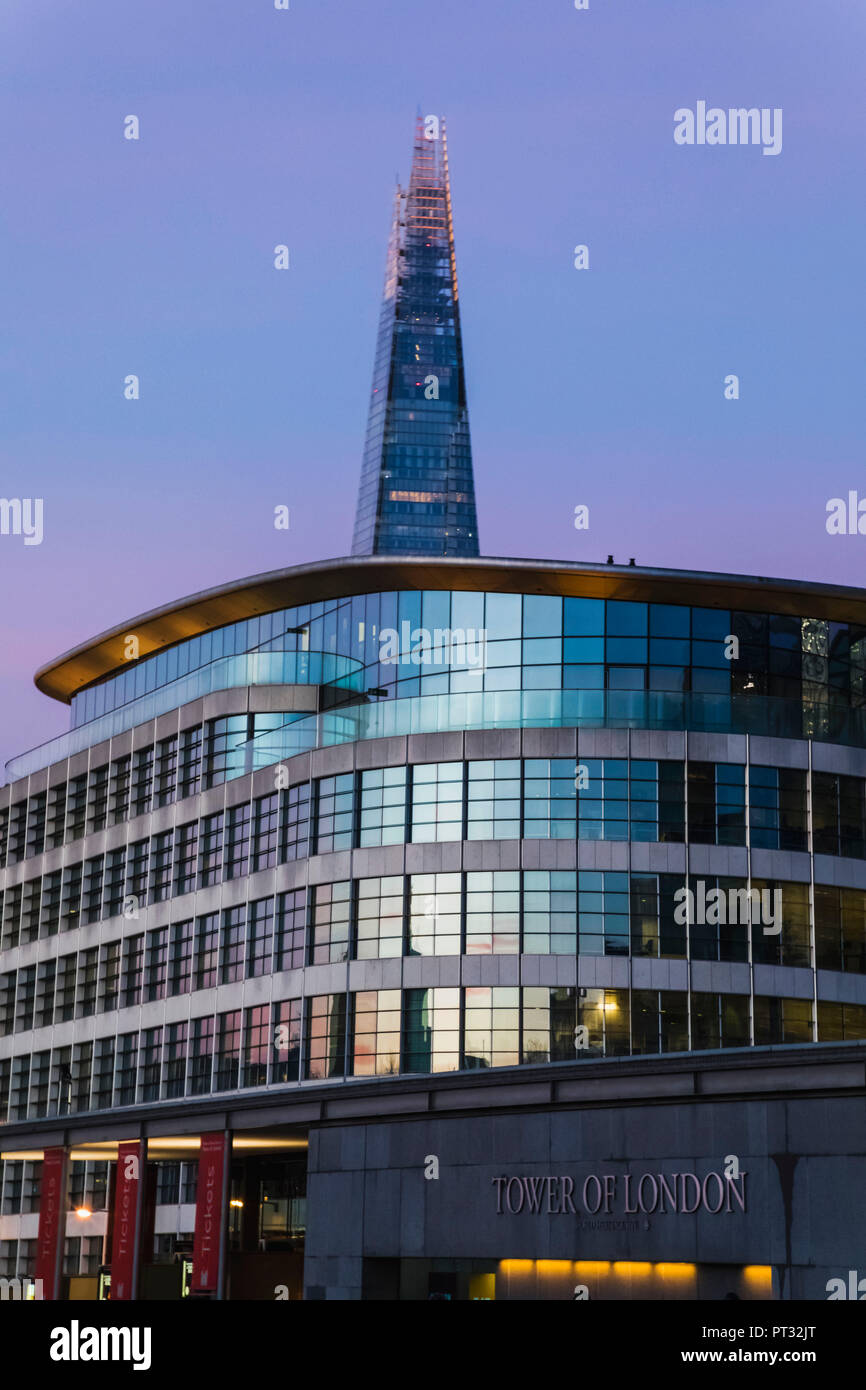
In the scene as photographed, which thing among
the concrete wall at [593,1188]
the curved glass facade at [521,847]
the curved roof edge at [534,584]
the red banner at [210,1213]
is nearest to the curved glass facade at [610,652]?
the curved glass facade at [521,847]

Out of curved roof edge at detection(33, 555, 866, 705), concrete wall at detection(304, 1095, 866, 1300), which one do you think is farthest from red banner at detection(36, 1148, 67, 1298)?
curved roof edge at detection(33, 555, 866, 705)

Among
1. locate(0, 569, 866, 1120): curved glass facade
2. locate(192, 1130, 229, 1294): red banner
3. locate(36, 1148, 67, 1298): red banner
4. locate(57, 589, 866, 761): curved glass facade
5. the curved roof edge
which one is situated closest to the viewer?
locate(192, 1130, 229, 1294): red banner

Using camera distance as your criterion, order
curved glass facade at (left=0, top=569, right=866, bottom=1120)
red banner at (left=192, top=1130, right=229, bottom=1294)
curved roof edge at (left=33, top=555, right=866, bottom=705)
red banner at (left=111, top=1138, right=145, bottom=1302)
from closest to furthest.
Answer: red banner at (left=192, top=1130, right=229, bottom=1294)
red banner at (left=111, top=1138, right=145, bottom=1302)
curved glass facade at (left=0, top=569, right=866, bottom=1120)
curved roof edge at (left=33, top=555, right=866, bottom=705)

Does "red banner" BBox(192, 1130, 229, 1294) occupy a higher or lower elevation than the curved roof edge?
lower

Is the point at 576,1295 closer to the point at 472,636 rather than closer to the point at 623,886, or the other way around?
the point at 623,886

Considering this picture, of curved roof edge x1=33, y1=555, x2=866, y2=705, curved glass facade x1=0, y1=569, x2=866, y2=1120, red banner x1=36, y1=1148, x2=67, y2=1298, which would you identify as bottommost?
red banner x1=36, y1=1148, x2=67, y2=1298

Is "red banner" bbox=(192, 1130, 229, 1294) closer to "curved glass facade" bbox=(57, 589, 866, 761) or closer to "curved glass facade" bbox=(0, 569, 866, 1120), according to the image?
"curved glass facade" bbox=(0, 569, 866, 1120)

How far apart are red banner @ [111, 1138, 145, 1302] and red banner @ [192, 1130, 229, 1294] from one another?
2.95 m

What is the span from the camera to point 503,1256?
35344 mm

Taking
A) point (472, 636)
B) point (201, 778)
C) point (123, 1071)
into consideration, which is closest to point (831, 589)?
point (472, 636)

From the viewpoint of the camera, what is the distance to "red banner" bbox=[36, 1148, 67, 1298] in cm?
5500

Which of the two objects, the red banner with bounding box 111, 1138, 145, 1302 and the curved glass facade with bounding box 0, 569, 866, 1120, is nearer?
the red banner with bounding box 111, 1138, 145, 1302

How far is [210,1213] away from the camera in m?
48.7

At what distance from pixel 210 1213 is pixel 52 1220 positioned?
9000 millimetres
